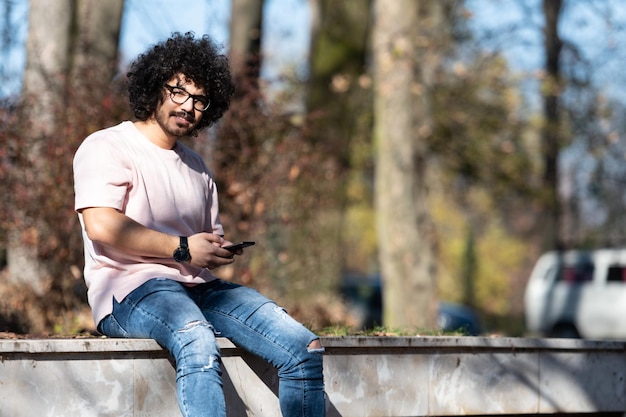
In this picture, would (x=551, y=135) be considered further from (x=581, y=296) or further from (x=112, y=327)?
(x=112, y=327)

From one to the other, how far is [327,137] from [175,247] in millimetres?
10954

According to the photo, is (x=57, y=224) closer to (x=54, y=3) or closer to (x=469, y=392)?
(x=54, y=3)

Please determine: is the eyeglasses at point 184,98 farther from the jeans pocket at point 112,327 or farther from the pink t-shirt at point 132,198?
the jeans pocket at point 112,327

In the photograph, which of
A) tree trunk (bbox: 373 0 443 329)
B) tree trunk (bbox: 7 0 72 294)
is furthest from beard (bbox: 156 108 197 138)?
tree trunk (bbox: 373 0 443 329)

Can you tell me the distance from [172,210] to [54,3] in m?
6.29

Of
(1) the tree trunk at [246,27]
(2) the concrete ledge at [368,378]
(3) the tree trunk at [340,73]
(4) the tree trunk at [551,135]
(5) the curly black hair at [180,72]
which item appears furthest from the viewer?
(4) the tree trunk at [551,135]

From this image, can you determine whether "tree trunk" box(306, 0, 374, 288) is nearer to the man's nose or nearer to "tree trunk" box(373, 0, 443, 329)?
"tree trunk" box(373, 0, 443, 329)

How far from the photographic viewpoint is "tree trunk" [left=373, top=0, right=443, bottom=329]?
45.3ft

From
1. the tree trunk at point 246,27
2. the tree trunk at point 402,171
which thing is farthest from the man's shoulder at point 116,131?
the tree trunk at point 402,171

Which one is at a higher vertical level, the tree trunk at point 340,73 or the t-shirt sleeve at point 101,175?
the tree trunk at point 340,73

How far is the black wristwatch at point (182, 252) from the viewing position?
4312 millimetres

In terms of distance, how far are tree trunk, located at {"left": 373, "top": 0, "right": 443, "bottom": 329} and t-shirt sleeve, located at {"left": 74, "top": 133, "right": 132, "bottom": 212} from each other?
932 centimetres

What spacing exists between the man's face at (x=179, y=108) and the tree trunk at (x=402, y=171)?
9103mm

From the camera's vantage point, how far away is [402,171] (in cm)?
1402
